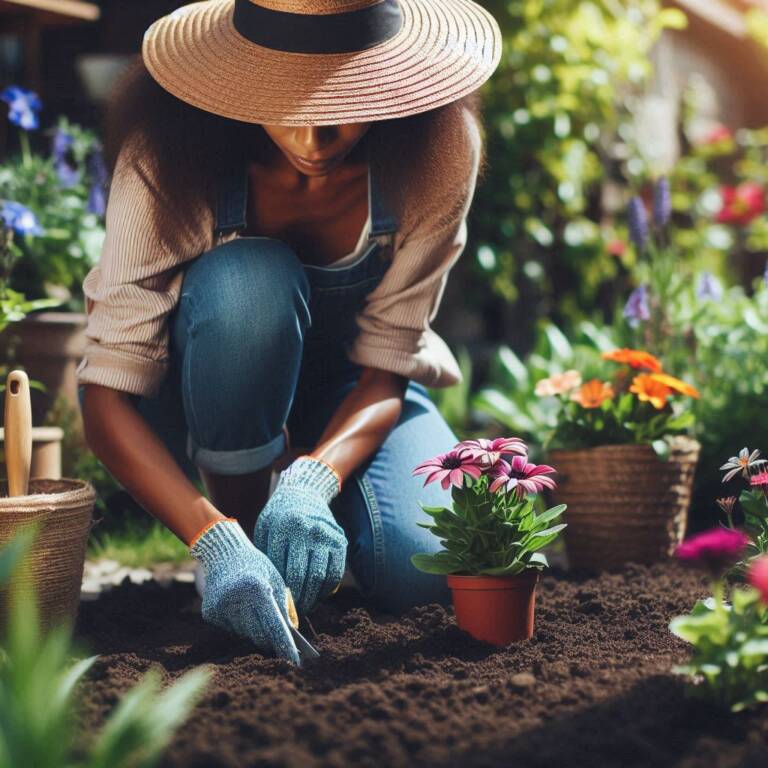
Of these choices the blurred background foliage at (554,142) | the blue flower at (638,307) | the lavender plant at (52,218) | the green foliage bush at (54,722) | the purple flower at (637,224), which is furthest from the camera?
the blurred background foliage at (554,142)

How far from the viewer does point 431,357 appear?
2.13 metres

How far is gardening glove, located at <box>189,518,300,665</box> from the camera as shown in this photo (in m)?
1.55

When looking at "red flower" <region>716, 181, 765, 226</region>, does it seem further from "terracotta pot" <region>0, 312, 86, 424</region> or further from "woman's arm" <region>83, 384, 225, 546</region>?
"woman's arm" <region>83, 384, 225, 546</region>

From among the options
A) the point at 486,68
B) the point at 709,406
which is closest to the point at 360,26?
the point at 486,68

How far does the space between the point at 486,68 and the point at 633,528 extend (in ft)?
3.59

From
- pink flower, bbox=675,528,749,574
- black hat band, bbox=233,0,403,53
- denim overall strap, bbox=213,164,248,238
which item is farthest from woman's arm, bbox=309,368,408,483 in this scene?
pink flower, bbox=675,528,749,574

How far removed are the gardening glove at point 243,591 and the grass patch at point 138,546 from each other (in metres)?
0.89

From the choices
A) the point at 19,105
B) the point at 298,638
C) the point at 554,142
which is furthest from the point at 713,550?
the point at 554,142

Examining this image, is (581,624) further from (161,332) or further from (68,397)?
(68,397)

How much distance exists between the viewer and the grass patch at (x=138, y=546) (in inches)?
101

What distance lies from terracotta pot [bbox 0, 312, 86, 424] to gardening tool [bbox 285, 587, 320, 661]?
1.15 metres

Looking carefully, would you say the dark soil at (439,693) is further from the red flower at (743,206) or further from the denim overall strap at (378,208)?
the red flower at (743,206)

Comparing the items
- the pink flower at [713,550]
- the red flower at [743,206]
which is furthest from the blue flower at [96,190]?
the red flower at [743,206]

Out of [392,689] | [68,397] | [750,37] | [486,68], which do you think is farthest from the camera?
[750,37]
